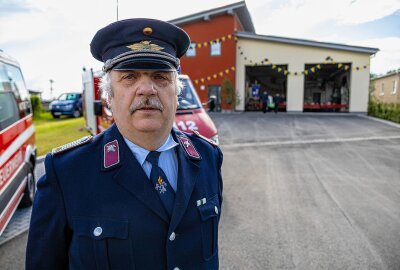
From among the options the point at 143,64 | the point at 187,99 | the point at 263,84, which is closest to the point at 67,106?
the point at 187,99

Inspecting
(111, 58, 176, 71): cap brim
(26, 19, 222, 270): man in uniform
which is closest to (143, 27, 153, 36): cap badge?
(26, 19, 222, 270): man in uniform

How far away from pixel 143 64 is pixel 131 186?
0.58m

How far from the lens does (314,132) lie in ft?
43.9

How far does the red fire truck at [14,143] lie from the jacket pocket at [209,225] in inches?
118

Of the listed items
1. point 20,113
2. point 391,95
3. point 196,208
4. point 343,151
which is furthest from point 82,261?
point 391,95

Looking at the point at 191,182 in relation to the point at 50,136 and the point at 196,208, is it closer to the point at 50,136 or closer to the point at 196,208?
the point at 196,208

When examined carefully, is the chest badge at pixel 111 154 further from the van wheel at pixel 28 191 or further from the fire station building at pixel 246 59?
the fire station building at pixel 246 59

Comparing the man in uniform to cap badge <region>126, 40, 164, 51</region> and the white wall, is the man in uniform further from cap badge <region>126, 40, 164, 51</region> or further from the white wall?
the white wall

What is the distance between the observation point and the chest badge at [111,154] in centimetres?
147

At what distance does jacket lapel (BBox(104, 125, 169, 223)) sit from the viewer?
4.60 feet

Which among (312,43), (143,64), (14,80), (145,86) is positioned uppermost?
(312,43)

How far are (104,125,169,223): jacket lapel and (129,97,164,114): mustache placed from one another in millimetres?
224

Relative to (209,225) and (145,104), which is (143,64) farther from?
(209,225)

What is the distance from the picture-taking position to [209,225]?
1.65 meters
